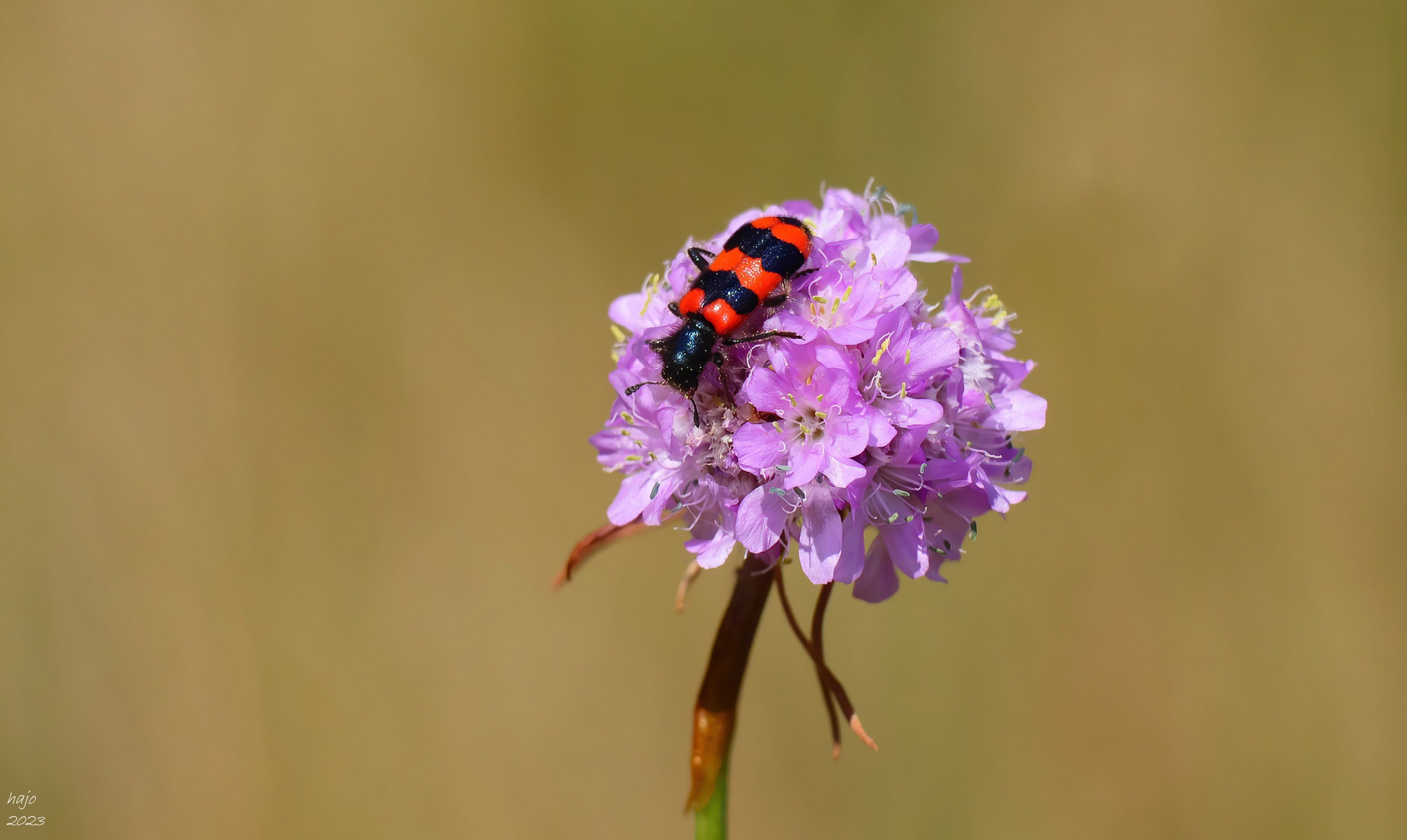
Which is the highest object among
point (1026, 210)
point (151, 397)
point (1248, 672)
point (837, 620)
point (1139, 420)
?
point (1026, 210)

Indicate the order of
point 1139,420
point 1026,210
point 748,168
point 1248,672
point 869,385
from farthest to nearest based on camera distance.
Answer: point 748,168
point 1026,210
point 1139,420
point 1248,672
point 869,385

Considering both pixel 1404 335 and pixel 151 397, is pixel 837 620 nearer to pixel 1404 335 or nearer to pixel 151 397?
pixel 1404 335

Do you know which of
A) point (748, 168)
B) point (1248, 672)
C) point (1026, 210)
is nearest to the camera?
point (1248, 672)

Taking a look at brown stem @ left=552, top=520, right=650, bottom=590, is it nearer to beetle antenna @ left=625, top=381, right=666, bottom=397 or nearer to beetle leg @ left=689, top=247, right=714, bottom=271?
beetle antenna @ left=625, top=381, right=666, bottom=397

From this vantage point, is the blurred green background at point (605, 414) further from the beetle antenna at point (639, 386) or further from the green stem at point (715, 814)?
the beetle antenna at point (639, 386)

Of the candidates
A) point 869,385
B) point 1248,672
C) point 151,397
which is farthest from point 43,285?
point 1248,672

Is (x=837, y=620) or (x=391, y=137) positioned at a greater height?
(x=391, y=137)

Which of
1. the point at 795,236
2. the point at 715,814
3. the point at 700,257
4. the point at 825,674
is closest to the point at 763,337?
the point at 795,236

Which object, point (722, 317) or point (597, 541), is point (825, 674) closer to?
point (597, 541)
